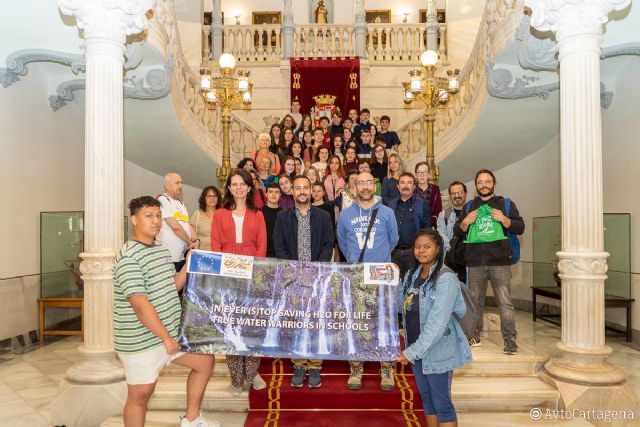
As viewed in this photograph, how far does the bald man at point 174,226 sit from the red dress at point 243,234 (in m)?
0.62

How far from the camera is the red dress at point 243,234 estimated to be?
4527 mm

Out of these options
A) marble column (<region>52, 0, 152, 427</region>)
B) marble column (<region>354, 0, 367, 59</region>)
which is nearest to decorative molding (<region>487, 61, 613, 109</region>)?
marble column (<region>52, 0, 152, 427</region>)

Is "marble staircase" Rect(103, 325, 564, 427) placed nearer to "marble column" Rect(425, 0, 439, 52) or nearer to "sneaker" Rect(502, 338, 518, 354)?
"sneaker" Rect(502, 338, 518, 354)

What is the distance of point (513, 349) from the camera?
5395 millimetres

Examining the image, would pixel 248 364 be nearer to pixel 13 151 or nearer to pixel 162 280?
pixel 162 280

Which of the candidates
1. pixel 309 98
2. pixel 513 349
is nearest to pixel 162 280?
pixel 513 349

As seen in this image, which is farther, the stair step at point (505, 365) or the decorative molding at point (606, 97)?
the decorative molding at point (606, 97)

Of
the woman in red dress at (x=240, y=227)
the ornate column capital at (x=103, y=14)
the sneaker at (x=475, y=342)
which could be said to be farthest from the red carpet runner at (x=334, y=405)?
the ornate column capital at (x=103, y=14)

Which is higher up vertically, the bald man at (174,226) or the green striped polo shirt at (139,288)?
the bald man at (174,226)

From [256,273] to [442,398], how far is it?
66.4 inches

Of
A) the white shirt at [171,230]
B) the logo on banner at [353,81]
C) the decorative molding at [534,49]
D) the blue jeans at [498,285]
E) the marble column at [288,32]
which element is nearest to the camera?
the white shirt at [171,230]

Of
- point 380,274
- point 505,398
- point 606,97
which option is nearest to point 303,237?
point 380,274

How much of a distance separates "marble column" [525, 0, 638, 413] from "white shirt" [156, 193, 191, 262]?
3731 millimetres

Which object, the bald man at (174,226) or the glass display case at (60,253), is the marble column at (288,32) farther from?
the bald man at (174,226)
